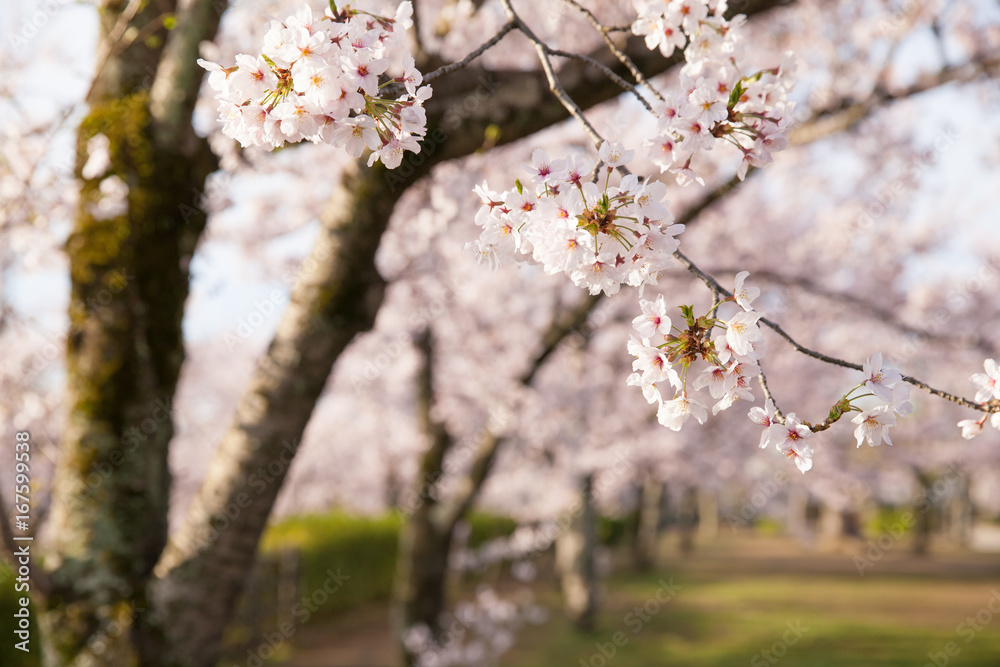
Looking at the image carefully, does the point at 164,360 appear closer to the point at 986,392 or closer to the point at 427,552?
the point at 986,392

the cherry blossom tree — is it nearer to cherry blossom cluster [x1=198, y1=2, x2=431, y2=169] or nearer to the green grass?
cherry blossom cluster [x1=198, y1=2, x2=431, y2=169]

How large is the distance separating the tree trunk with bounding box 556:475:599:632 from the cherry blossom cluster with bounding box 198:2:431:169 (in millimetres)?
10274

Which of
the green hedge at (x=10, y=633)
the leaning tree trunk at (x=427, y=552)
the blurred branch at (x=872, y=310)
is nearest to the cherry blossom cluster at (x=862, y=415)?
the blurred branch at (x=872, y=310)

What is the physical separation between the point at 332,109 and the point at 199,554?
2.14 metres

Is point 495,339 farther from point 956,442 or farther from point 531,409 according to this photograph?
point 956,442

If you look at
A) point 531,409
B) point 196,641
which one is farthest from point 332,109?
point 531,409

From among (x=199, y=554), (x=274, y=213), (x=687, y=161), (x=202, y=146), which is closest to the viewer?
(x=687, y=161)

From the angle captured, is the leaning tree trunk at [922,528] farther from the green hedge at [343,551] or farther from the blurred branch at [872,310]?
the blurred branch at [872,310]

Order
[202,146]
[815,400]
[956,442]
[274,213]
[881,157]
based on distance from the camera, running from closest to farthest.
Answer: [202,146] < [881,157] < [274,213] < [815,400] < [956,442]

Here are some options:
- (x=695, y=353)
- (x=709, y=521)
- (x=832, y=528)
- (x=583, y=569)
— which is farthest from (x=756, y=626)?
(x=709, y=521)

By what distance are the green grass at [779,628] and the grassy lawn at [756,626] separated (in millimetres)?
20

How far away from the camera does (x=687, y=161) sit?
1.38 meters

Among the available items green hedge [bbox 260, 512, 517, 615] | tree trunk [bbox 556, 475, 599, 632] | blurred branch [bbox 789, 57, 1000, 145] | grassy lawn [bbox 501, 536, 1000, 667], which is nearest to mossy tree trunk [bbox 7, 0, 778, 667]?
blurred branch [bbox 789, 57, 1000, 145]

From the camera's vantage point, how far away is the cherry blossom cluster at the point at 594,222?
1241 mm
